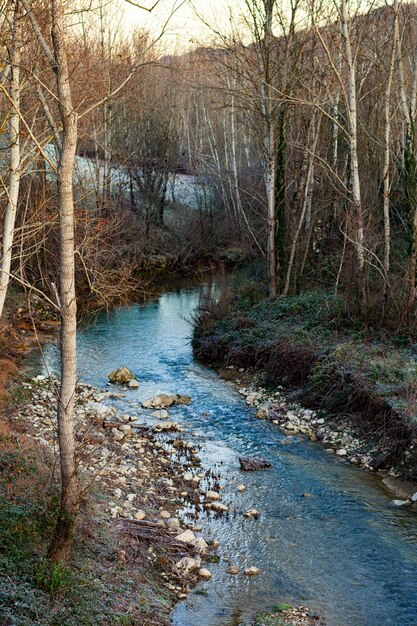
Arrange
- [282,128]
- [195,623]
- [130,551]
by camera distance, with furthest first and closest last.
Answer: [282,128], [130,551], [195,623]

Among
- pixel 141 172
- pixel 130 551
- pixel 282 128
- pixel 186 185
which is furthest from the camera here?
pixel 186 185

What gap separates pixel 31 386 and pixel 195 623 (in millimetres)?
7851

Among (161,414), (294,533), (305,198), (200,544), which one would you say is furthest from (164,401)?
(305,198)

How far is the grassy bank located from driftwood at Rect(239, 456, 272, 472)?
169 centimetres

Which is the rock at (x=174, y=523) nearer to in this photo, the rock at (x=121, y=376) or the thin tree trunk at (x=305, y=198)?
the rock at (x=121, y=376)

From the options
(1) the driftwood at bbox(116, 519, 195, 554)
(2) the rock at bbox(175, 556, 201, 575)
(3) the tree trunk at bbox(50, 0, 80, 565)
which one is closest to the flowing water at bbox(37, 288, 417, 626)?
(2) the rock at bbox(175, 556, 201, 575)

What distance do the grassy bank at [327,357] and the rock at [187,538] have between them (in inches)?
142

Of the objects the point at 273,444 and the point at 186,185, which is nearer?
the point at 273,444

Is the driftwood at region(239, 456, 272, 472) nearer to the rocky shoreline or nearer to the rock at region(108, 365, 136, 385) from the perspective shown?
the rocky shoreline

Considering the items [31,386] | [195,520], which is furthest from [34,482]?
[31,386]

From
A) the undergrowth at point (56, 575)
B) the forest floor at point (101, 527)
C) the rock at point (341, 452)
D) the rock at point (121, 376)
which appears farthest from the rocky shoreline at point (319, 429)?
the undergrowth at point (56, 575)

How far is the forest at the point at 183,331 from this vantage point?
624cm

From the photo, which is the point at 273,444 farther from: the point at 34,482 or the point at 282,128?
the point at 282,128

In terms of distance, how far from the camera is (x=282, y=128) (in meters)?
18.1
